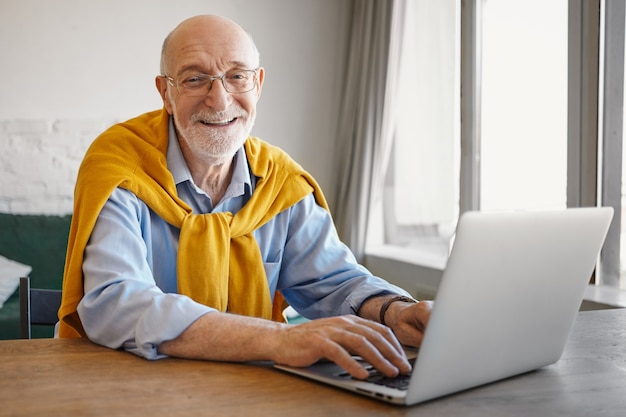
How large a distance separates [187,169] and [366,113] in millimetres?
2343

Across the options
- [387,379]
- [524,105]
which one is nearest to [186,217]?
[387,379]

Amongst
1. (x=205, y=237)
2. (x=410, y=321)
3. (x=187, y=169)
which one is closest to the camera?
(x=410, y=321)

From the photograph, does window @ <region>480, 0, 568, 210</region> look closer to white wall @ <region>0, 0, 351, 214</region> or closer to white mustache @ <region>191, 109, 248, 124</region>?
white wall @ <region>0, 0, 351, 214</region>

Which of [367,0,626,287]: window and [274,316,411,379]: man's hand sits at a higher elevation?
[367,0,626,287]: window

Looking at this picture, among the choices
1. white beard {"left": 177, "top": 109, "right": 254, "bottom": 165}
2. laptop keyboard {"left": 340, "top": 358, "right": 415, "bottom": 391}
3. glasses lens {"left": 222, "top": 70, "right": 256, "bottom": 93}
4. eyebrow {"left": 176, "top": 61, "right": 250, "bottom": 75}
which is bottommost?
laptop keyboard {"left": 340, "top": 358, "right": 415, "bottom": 391}

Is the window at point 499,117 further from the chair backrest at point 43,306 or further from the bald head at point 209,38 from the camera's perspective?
the chair backrest at point 43,306

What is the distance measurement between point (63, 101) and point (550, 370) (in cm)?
302

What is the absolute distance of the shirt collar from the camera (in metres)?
1.77

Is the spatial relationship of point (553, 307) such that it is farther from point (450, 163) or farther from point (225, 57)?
point (450, 163)

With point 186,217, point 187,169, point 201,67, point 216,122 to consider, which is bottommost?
point 186,217

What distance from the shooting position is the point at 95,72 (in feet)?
12.4

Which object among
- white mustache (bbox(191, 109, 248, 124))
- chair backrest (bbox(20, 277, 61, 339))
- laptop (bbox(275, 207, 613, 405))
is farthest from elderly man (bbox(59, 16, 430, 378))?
chair backrest (bbox(20, 277, 61, 339))

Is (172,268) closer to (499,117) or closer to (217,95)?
(217,95)

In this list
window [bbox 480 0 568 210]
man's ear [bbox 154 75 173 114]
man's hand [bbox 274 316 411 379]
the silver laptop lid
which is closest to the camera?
the silver laptop lid
